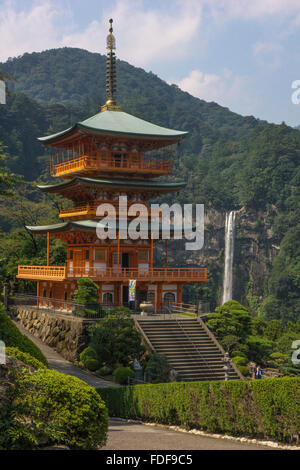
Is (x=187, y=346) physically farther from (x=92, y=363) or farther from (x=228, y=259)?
(x=228, y=259)

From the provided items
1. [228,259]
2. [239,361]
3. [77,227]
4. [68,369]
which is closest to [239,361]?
[239,361]

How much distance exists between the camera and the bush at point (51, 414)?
12398 millimetres

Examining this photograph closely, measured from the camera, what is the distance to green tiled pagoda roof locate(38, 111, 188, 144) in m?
41.1

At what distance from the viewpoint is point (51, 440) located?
43.7ft

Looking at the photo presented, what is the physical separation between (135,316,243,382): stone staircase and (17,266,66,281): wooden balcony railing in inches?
250

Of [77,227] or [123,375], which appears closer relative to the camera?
[123,375]

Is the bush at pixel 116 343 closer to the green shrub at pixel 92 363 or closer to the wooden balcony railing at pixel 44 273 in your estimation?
the green shrub at pixel 92 363

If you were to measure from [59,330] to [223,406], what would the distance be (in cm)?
1831

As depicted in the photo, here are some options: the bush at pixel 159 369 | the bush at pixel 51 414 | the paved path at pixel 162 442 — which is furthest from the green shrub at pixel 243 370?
the bush at pixel 51 414

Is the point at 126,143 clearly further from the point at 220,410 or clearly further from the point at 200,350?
the point at 220,410

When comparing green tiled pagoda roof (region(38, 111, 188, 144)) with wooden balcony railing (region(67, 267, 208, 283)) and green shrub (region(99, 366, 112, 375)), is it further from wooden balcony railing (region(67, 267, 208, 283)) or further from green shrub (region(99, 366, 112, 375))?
green shrub (region(99, 366, 112, 375))

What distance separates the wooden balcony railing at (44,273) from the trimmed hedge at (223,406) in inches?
564

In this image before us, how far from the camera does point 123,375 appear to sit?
1220 inches

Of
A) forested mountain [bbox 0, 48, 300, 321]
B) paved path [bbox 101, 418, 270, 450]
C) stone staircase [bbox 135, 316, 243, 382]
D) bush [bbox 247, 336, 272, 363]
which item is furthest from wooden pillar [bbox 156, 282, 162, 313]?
forested mountain [bbox 0, 48, 300, 321]
